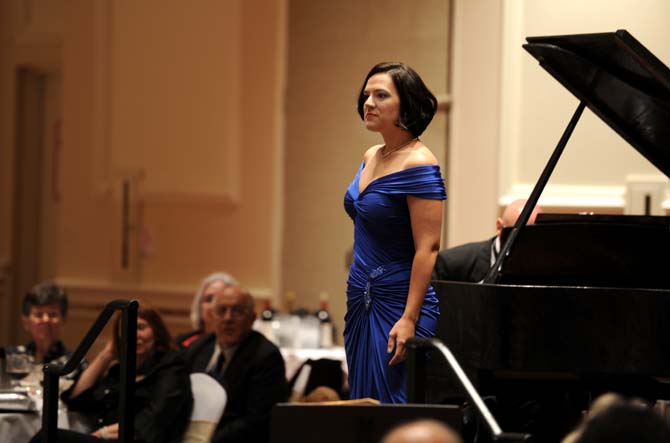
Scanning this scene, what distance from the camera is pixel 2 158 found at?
8.78m

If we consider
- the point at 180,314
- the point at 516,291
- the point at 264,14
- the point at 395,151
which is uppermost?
the point at 264,14

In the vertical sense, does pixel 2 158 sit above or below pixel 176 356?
above

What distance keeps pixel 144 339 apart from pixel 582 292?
1.82 metres

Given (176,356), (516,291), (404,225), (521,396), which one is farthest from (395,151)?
(176,356)

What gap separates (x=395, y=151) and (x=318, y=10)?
446 centimetres

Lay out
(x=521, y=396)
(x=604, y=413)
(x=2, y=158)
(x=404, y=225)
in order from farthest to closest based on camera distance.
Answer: (x=2, y=158), (x=521, y=396), (x=404, y=225), (x=604, y=413)

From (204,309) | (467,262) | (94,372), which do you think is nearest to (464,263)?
(467,262)

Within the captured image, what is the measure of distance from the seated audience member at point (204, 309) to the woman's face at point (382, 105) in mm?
2373

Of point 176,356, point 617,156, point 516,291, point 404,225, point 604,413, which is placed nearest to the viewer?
point 604,413

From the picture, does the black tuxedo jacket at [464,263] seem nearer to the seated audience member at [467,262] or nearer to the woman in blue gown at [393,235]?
the seated audience member at [467,262]

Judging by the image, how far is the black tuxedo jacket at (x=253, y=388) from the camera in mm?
4738

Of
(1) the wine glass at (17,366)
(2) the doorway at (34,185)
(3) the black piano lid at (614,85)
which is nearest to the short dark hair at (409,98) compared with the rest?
(3) the black piano lid at (614,85)

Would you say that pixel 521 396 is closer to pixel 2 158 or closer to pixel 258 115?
pixel 258 115

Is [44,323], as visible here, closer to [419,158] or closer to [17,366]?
[17,366]
